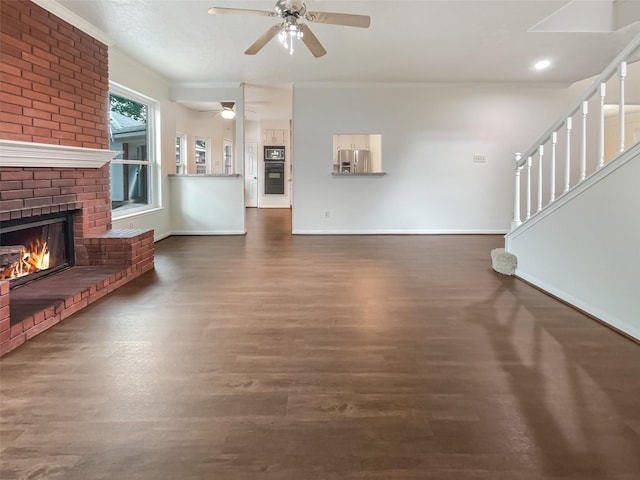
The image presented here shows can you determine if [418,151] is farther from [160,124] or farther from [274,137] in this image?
[274,137]

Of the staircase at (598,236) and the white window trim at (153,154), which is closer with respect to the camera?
the staircase at (598,236)

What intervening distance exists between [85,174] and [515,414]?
4313 mm

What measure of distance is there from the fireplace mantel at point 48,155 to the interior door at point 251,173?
28.9 ft

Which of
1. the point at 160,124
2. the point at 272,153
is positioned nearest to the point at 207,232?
the point at 160,124

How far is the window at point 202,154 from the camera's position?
1028 cm

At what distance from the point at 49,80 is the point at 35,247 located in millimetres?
1428

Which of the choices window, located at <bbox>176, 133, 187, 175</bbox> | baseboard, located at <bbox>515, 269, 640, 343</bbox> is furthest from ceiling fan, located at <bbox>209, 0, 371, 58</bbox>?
window, located at <bbox>176, 133, 187, 175</bbox>

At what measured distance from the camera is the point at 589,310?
3299 mm

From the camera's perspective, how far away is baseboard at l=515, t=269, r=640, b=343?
2842 mm

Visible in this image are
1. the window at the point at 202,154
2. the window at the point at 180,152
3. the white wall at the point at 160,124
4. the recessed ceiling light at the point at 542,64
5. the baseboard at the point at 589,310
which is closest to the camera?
the baseboard at the point at 589,310

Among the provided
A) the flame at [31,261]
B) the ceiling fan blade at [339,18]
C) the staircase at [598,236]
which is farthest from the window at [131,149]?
the staircase at [598,236]

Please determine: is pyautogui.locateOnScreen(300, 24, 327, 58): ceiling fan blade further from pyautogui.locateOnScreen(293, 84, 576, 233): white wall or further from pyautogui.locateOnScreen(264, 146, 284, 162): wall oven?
pyautogui.locateOnScreen(264, 146, 284, 162): wall oven

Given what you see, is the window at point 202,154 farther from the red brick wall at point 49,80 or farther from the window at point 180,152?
the red brick wall at point 49,80

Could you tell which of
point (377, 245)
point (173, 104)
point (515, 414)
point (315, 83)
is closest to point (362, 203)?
point (377, 245)
